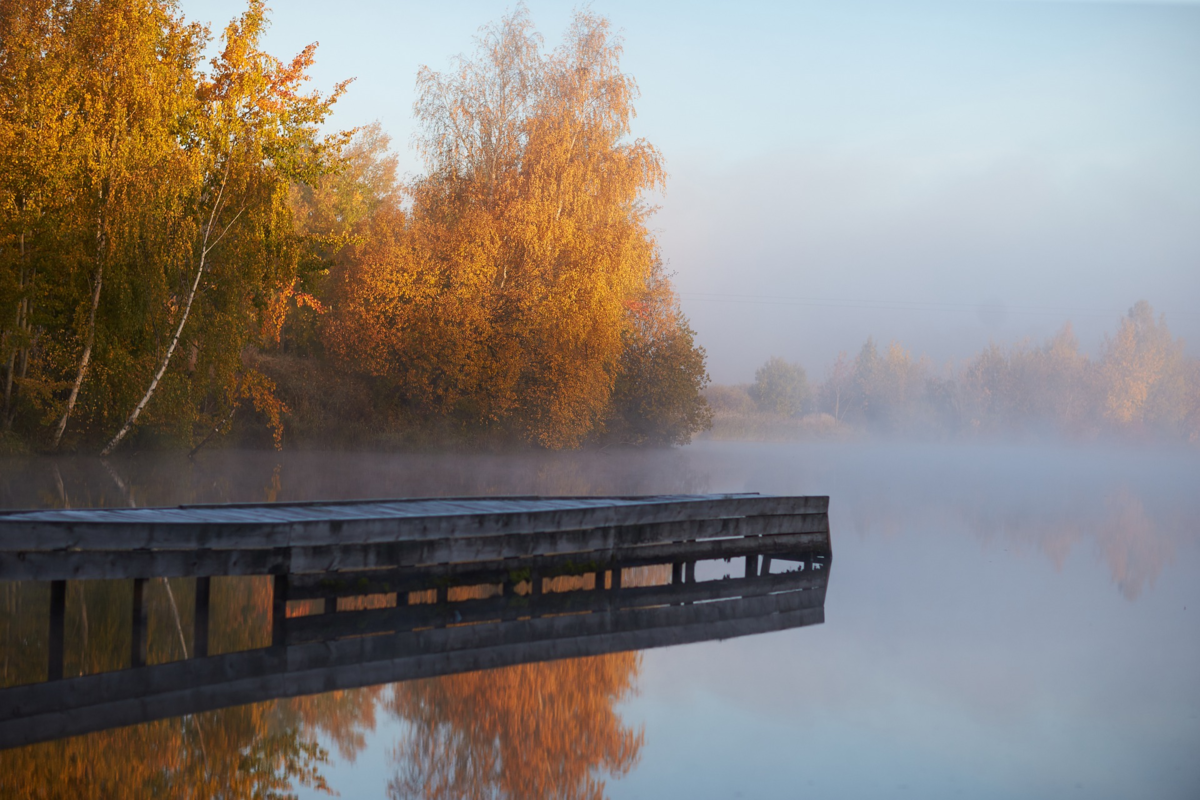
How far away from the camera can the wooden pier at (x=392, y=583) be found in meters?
5.78

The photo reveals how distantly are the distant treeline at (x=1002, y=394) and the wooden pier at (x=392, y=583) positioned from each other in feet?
189

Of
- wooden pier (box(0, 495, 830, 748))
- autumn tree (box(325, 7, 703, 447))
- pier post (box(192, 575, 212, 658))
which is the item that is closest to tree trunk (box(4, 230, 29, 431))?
autumn tree (box(325, 7, 703, 447))

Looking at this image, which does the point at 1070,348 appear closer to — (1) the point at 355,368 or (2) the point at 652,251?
(2) the point at 652,251

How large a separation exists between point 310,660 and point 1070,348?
3787 inches

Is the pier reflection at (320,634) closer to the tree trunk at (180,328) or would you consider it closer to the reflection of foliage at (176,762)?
the reflection of foliage at (176,762)

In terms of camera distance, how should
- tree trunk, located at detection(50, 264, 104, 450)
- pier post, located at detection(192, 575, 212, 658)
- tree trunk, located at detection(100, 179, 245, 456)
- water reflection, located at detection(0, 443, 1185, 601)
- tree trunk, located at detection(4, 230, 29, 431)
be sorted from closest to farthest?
pier post, located at detection(192, 575, 212, 658) < water reflection, located at detection(0, 443, 1185, 601) < tree trunk, located at detection(4, 230, 29, 431) < tree trunk, located at detection(50, 264, 104, 450) < tree trunk, located at detection(100, 179, 245, 456)

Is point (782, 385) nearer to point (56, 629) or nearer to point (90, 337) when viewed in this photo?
point (90, 337)

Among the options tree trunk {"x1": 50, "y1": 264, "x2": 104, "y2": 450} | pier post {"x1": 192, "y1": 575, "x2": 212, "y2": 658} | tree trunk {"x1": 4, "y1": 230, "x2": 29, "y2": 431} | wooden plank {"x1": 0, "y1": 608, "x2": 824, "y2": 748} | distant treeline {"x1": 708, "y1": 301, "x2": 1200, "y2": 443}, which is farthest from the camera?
distant treeline {"x1": 708, "y1": 301, "x2": 1200, "y2": 443}

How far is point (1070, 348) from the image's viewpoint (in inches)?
3573

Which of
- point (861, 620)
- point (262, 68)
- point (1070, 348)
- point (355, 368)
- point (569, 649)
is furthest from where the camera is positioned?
point (1070, 348)

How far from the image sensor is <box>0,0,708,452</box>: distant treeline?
17938 mm

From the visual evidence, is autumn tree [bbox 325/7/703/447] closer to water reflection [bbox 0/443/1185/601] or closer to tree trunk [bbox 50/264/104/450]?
water reflection [bbox 0/443/1185/601]

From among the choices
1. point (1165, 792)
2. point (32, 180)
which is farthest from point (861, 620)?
point (32, 180)

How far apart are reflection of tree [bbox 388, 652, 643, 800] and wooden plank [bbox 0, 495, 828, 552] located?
1283 mm
